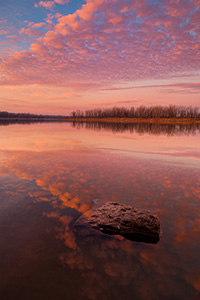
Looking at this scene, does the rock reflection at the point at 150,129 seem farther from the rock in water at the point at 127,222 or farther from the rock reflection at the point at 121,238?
the rock in water at the point at 127,222

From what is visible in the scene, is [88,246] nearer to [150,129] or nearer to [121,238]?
[121,238]

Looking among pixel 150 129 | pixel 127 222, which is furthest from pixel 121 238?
pixel 150 129

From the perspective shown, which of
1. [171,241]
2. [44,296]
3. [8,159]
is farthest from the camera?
[8,159]

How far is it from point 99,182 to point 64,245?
373 cm

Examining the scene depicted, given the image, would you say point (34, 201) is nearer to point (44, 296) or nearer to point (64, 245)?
point (64, 245)

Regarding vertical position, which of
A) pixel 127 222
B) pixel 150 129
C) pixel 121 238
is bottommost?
pixel 121 238

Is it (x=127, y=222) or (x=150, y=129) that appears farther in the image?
(x=150, y=129)

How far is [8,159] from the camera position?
34.6 feet

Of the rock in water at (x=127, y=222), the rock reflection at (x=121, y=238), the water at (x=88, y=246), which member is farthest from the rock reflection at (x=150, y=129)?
the rock in water at (x=127, y=222)

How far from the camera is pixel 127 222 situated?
432 cm

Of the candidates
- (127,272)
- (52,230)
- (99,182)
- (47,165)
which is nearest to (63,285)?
(127,272)

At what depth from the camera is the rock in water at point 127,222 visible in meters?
4.06

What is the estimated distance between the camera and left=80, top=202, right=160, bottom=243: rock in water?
13.3ft

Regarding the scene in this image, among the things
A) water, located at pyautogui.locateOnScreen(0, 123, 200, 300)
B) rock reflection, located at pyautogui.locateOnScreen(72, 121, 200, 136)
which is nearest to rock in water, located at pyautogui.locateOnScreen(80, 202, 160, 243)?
water, located at pyautogui.locateOnScreen(0, 123, 200, 300)
